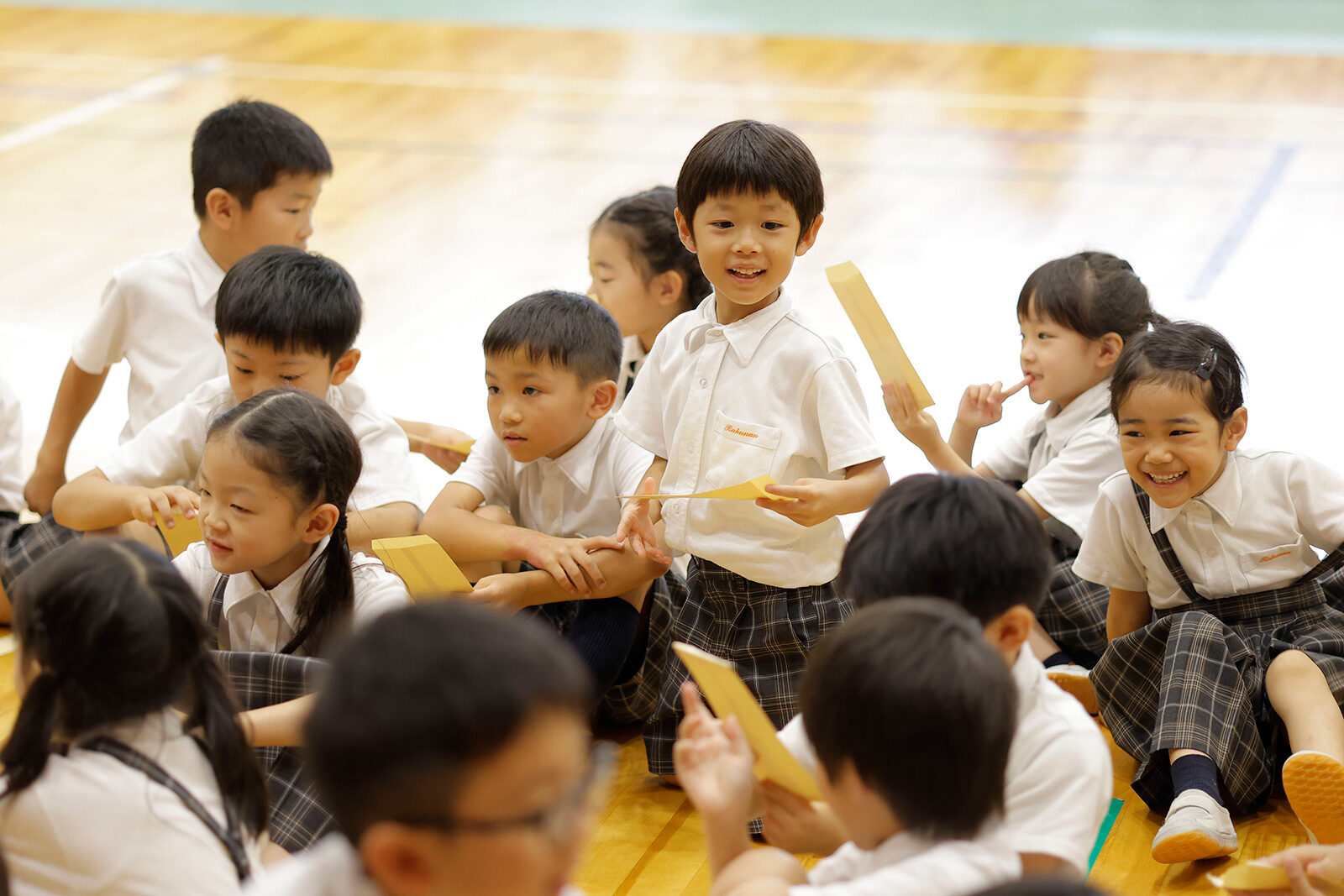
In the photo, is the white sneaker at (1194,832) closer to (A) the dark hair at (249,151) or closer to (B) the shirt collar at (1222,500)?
(B) the shirt collar at (1222,500)

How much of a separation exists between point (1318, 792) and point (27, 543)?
222 cm

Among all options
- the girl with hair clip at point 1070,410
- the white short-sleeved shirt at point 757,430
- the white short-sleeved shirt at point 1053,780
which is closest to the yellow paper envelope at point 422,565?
the white short-sleeved shirt at point 757,430

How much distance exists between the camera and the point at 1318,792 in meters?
1.81

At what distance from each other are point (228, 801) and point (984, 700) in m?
0.71

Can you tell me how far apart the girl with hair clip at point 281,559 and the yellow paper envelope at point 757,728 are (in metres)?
0.62

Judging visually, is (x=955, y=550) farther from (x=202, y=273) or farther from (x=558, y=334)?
(x=202, y=273)

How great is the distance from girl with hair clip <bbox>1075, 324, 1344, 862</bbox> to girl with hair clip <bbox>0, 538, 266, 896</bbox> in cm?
129

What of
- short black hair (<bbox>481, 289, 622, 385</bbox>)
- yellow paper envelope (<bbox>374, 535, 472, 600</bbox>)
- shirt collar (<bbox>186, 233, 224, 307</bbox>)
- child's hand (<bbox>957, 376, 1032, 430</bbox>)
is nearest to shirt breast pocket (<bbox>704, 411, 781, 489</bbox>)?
short black hair (<bbox>481, 289, 622, 385</bbox>)

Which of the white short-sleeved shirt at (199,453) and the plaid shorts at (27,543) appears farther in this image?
the plaid shorts at (27,543)

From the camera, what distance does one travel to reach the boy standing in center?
6.42 ft

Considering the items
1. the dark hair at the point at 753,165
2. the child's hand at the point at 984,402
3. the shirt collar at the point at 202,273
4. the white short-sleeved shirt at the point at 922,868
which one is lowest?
the white short-sleeved shirt at the point at 922,868

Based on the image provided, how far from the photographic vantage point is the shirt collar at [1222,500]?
2041 millimetres

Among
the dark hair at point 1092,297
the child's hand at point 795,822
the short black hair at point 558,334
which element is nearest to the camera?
the child's hand at point 795,822

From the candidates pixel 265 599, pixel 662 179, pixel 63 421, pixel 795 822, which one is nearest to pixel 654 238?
pixel 265 599
